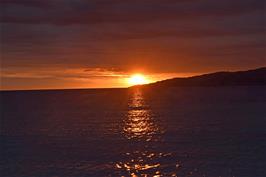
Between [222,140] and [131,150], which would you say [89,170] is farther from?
[222,140]

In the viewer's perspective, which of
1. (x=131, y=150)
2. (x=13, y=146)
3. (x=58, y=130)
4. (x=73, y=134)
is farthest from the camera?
(x=58, y=130)

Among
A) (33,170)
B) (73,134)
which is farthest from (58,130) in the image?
(33,170)

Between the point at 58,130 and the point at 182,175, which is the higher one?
the point at 58,130

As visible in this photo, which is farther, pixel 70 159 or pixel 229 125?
pixel 229 125

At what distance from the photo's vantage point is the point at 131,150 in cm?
4131

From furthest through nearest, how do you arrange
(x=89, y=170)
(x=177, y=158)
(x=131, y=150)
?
(x=131, y=150) → (x=177, y=158) → (x=89, y=170)

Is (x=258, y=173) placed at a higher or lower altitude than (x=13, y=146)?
lower

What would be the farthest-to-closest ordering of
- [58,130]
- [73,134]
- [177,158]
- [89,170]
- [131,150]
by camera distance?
[58,130] → [73,134] → [131,150] → [177,158] → [89,170]

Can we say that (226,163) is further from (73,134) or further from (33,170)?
(73,134)

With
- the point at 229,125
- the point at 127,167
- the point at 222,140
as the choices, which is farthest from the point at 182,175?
the point at 229,125

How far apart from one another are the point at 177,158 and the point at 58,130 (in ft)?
102

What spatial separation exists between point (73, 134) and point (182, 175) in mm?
29378

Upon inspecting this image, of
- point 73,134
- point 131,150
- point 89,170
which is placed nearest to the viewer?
point 89,170

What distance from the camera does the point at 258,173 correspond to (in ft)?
98.6
